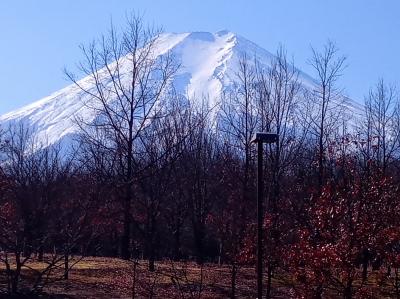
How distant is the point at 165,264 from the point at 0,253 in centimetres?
744

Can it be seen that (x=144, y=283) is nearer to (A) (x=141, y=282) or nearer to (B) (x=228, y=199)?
(A) (x=141, y=282)

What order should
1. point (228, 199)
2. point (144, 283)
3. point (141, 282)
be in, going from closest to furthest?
1. point (141, 282)
2. point (144, 283)
3. point (228, 199)

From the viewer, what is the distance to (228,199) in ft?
81.5

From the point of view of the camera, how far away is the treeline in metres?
12.5

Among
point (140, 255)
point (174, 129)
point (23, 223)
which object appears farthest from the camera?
point (140, 255)

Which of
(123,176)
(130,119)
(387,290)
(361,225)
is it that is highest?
(130,119)

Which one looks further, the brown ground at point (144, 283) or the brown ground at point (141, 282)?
the brown ground at point (141, 282)

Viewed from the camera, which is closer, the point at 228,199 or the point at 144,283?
the point at 144,283

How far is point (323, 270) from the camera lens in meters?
12.2

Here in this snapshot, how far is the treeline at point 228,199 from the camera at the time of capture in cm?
1248

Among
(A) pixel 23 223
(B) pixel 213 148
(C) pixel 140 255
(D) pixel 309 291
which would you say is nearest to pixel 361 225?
(D) pixel 309 291

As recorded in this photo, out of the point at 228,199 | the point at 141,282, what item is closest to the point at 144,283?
the point at 141,282

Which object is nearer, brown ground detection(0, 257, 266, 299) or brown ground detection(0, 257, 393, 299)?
brown ground detection(0, 257, 393, 299)

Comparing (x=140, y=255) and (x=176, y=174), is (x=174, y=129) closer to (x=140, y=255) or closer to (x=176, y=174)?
(x=176, y=174)
